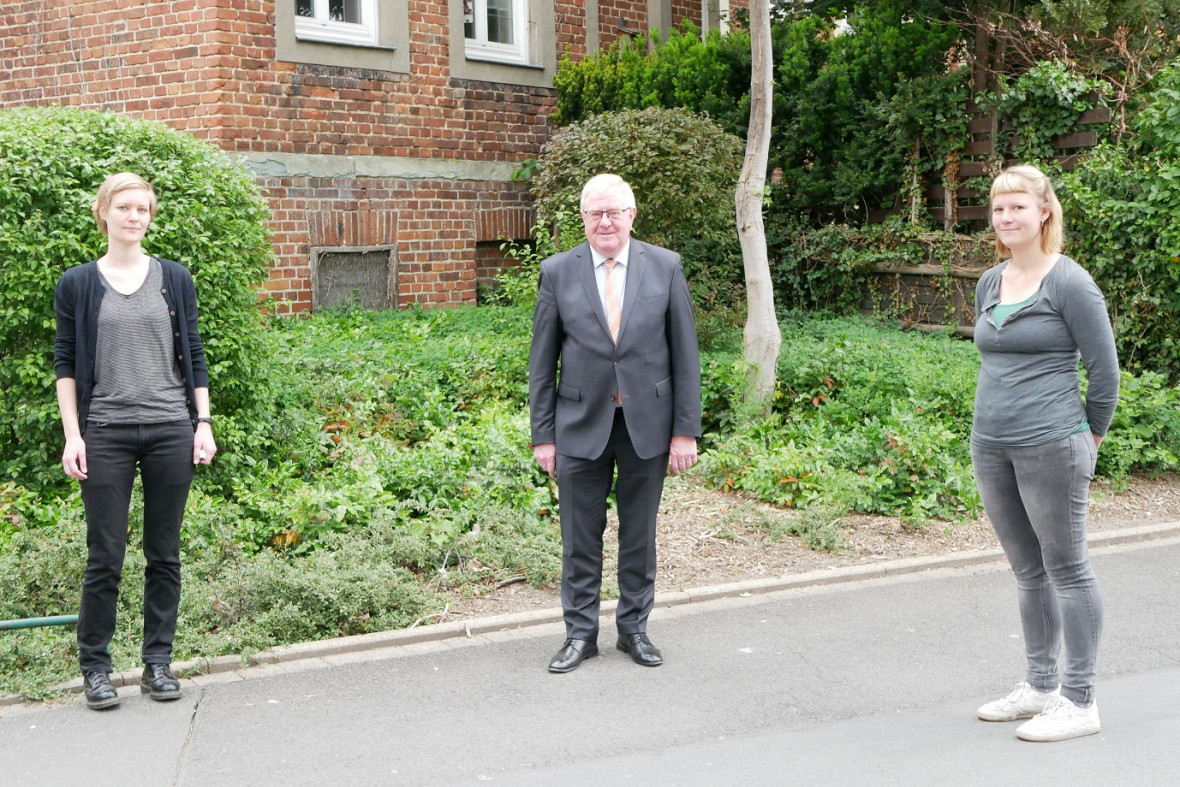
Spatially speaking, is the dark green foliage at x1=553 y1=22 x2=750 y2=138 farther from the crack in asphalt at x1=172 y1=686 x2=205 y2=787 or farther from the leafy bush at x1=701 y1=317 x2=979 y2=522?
the crack in asphalt at x1=172 y1=686 x2=205 y2=787

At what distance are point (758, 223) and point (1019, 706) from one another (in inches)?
212

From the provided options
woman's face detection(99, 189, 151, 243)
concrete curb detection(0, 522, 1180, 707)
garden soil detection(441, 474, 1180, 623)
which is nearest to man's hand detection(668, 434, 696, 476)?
concrete curb detection(0, 522, 1180, 707)

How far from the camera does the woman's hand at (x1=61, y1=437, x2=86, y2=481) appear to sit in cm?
489

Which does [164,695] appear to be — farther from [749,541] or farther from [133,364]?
[749,541]

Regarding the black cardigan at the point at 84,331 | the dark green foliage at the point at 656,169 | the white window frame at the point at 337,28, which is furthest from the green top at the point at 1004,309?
the white window frame at the point at 337,28

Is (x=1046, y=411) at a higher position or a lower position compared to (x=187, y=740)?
higher

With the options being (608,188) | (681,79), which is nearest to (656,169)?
(681,79)

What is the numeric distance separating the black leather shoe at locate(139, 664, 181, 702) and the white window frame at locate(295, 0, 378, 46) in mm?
8680

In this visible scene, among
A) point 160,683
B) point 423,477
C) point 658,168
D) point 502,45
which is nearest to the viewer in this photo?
point 160,683

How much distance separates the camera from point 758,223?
962 centimetres

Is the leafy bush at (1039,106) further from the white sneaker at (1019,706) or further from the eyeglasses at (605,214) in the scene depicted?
the white sneaker at (1019,706)

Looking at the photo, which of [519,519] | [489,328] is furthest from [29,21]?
[519,519]

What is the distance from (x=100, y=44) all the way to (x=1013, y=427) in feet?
36.0

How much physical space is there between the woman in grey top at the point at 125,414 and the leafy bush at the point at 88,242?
2101 millimetres
